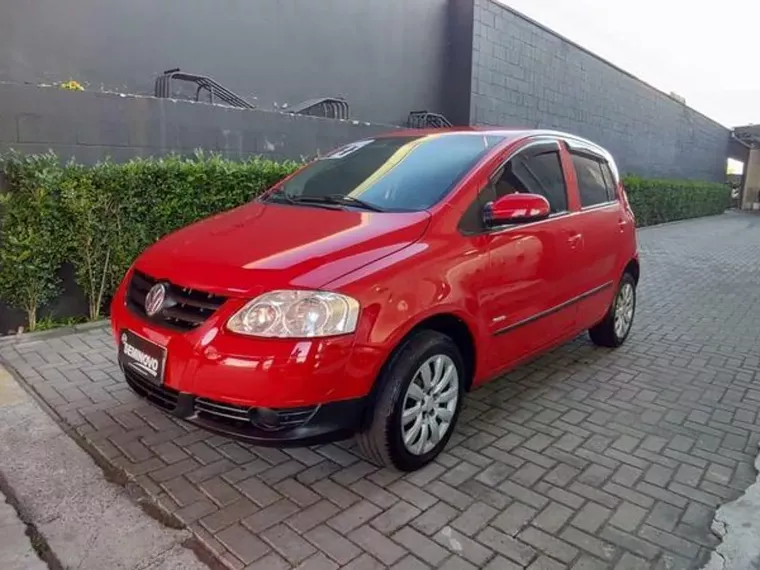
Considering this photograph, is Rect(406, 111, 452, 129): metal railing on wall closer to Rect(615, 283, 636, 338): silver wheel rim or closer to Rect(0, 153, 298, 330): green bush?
Rect(0, 153, 298, 330): green bush

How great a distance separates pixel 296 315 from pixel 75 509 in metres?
1.30

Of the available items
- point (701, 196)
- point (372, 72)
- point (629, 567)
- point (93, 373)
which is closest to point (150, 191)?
point (93, 373)

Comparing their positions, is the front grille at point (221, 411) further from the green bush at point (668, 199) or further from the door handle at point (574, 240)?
the green bush at point (668, 199)

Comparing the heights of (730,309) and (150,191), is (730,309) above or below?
below

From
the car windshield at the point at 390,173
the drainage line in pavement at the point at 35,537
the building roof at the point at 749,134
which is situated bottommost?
the drainage line in pavement at the point at 35,537

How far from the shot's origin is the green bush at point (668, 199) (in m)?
15.0

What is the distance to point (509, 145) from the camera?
344cm

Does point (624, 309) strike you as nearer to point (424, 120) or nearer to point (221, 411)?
point (221, 411)

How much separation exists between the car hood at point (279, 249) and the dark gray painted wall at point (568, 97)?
28.3 ft

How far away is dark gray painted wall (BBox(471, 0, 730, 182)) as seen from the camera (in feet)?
36.8

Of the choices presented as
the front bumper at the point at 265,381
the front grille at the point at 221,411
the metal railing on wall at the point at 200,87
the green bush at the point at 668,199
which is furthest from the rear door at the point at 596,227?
the green bush at the point at 668,199

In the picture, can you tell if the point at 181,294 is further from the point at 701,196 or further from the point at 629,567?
the point at 701,196

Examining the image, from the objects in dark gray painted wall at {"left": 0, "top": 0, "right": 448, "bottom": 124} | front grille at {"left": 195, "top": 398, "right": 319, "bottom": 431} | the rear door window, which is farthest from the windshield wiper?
dark gray painted wall at {"left": 0, "top": 0, "right": 448, "bottom": 124}

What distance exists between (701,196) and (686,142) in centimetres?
291
